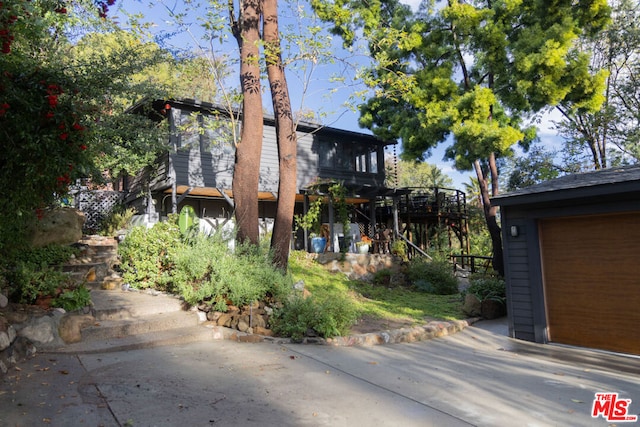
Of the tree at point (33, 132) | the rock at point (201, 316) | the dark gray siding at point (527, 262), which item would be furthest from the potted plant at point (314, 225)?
the tree at point (33, 132)

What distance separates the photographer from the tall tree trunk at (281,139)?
8461 mm

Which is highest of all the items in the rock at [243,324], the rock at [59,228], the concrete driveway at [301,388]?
the rock at [59,228]

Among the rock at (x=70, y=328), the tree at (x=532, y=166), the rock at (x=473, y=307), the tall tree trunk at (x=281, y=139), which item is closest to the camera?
the rock at (x=70, y=328)

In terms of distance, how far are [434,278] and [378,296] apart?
8.86ft

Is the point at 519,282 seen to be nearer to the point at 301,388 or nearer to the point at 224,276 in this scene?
the point at 301,388

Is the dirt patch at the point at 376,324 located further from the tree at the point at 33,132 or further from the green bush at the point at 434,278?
the tree at the point at 33,132

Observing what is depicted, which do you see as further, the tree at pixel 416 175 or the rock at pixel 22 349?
the tree at pixel 416 175

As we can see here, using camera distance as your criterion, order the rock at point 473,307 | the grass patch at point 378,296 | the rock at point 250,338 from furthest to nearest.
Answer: the rock at point 473,307, the grass patch at point 378,296, the rock at point 250,338

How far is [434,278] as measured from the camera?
1315cm

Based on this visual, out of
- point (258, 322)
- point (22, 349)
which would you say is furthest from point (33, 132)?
point (258, 322)

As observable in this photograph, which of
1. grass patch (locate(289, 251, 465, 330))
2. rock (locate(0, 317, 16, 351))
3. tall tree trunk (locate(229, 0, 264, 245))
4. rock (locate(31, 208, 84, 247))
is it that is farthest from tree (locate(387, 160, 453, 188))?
rock (locate(0, 317, 16, 351))

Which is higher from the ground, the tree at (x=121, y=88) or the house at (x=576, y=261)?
the tree at (x=121, y=88)

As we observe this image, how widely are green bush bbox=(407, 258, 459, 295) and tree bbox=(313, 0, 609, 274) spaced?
153cm

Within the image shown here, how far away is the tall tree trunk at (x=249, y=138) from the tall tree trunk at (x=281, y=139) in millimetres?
334
